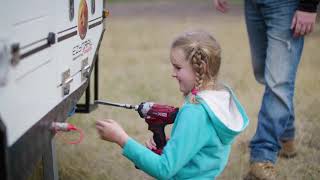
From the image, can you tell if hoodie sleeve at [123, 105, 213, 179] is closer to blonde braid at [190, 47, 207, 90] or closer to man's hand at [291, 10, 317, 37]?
blonde braid at [190, 47, 207, 90]

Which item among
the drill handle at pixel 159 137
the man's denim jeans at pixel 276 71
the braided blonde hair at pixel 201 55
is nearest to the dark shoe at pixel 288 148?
the man's denim jeans at pixel 276 71

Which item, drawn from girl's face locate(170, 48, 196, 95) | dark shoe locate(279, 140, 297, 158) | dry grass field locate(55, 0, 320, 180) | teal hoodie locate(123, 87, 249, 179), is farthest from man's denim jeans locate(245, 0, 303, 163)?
girl's face locate(170, 48, 196, 95)

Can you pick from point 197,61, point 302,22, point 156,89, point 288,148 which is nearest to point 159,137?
point 197,61

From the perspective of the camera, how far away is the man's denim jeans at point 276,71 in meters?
3.96

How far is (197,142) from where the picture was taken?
2.51 metres

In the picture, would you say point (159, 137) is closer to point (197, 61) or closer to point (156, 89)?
point (197, 61)

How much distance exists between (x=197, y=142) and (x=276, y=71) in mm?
1637

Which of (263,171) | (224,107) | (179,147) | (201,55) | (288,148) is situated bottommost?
(288,148)

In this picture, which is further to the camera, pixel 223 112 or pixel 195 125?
pixel 223 112

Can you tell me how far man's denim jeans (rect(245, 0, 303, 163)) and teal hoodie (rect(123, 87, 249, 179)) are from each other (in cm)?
135

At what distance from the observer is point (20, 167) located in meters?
2.20

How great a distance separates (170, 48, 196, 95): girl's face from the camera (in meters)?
2.60

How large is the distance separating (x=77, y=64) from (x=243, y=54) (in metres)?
7.34

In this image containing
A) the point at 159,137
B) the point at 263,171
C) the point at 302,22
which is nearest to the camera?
the point at 159,137
